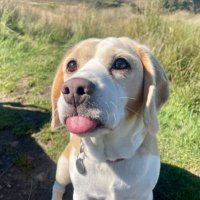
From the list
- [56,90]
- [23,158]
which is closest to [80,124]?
[56,90]

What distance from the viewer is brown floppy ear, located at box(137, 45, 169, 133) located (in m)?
2.70

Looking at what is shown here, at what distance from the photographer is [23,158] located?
423 centimetres

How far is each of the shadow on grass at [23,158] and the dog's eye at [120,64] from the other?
1.68 m

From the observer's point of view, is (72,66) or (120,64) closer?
(120,64)

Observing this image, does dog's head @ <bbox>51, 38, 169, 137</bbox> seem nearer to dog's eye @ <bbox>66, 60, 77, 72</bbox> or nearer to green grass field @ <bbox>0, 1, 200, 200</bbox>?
dog's eye @ <bbox>66, 60, 77, 72</bbox>

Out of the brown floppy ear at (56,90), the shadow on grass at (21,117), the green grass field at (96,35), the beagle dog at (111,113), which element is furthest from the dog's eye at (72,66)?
the shadow on grass at (21,117)

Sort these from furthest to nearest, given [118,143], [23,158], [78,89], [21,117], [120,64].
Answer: [21,117], [23,158], [118,143], [120,64], [78,89]

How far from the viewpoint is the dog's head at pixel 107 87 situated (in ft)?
7.69

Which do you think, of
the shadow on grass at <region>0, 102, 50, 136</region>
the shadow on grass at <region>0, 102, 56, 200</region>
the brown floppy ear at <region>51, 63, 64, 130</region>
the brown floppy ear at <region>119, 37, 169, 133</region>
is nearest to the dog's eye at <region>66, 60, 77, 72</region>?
the brown floppy ear at <region>51, 63, 64, 130</region>

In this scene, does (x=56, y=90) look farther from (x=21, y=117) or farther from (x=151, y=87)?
(x=21, y=117)


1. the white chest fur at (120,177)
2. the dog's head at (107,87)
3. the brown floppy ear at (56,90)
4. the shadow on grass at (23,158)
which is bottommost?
the shadow on grass at (23,158)

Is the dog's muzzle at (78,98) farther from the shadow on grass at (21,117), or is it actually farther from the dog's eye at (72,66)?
the shadow on grass at (21,117)

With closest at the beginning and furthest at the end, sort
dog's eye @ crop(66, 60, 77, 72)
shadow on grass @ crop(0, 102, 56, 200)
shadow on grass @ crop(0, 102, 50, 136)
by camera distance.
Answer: dog's eye @ crop(66, 60, 77, 72) → shadow on grass @ crop(0, 102, 56, 200) → shadow on grass @ crop(0, 102, 50, 136)

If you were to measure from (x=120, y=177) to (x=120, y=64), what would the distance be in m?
0.77
